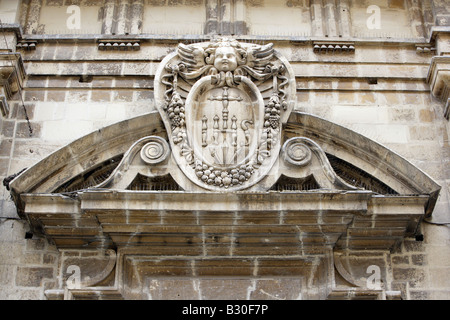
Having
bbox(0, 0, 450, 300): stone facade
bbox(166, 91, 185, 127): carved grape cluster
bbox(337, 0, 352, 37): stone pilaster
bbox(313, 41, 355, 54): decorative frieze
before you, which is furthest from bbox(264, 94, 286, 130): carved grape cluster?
bbox(337, 0, 352, 37): stone pilaster

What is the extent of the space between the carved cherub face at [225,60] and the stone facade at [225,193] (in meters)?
0.28

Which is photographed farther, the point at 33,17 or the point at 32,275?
the point at 33,17

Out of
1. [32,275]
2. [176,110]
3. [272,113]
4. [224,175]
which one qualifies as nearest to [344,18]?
[272,113]

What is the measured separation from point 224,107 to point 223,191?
112 centimetres

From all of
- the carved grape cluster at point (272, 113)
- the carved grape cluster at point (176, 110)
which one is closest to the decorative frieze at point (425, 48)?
the carved grape cluster at point (272, 113)

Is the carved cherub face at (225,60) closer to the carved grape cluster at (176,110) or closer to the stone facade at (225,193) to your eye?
the stone facade at (225,193)

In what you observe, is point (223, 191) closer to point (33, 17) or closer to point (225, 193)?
point (225, 193)

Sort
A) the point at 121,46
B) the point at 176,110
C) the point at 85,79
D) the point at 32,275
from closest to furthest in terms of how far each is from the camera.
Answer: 1. the point at 32,275
2. the point at 176,110
3. the point at 85,79
4. the point at 121,46

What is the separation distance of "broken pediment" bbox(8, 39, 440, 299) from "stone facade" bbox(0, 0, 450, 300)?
20mm

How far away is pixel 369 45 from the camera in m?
10.6

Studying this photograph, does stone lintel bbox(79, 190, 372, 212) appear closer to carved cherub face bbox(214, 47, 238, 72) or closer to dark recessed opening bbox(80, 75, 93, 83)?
carved cherub face bbox(214, 47, 238, 72)

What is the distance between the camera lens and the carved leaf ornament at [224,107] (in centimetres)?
926

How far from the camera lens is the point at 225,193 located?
8.89 metres

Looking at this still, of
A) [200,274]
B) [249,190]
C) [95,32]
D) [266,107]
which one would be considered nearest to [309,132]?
[266,107]
